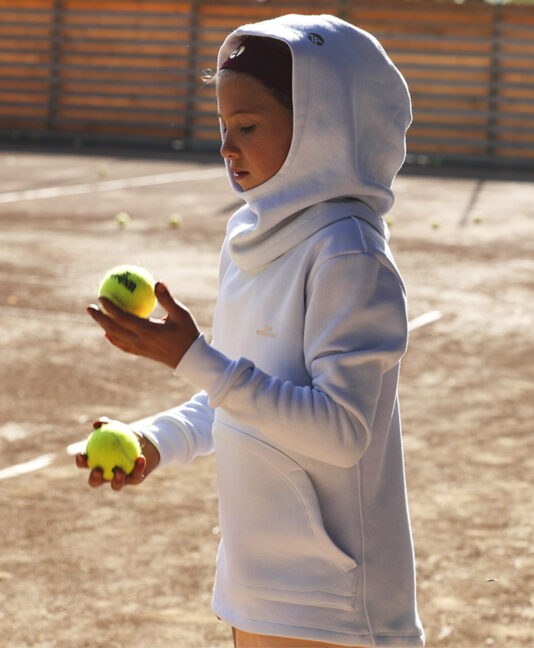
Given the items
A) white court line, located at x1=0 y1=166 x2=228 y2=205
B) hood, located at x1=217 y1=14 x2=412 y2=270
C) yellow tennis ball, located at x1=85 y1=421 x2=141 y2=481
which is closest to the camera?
hood, located at x1=217 y1=14 x2=412 y2=270

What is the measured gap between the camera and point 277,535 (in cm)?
217

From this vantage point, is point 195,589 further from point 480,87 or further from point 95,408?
point 480,87

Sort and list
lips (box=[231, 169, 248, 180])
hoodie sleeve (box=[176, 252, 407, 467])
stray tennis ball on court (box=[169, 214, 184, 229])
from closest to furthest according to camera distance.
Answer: hoodie sleeve (box=[176, 252, 407, 467]) → lips (box=[231, 169, 248, 180]) → stray tennis ball on court (box=[169, 214, 184, 229])

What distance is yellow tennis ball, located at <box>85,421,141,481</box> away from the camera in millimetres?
2350

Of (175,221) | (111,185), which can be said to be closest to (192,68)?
(111,185)

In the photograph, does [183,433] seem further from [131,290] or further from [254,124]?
[254,124]

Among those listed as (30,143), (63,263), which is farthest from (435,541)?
(30,143)

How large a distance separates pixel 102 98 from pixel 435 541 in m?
20.4

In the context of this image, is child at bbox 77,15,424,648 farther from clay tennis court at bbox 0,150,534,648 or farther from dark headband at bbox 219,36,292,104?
clay tennis court at bbox 0,150,534,648

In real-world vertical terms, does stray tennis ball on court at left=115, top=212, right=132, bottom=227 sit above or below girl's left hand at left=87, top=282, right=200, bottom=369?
below

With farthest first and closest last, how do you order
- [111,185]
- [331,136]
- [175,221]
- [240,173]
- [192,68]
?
[192,68]
[111,185]
[175,221]
[240,173]
[331,136]

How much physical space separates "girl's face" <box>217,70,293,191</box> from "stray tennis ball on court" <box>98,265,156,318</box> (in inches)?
15.5

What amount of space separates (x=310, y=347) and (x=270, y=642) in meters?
0.58

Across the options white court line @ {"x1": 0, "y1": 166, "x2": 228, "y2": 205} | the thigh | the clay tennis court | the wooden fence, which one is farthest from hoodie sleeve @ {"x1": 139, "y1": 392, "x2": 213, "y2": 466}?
the wooden fence
